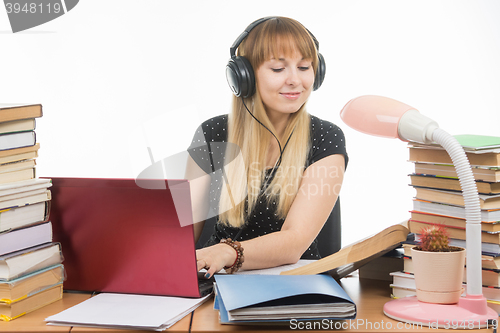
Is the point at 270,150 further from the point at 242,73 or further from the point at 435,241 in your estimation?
the point at 435,241

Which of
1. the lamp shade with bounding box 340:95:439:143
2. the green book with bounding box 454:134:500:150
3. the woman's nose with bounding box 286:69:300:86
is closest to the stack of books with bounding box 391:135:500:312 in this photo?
the green book with bounding box 454:134:500:150

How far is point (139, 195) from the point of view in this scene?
0.80 m

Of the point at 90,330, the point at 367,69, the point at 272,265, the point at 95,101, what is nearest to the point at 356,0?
the point at 367,69

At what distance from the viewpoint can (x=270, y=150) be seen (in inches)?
61.1

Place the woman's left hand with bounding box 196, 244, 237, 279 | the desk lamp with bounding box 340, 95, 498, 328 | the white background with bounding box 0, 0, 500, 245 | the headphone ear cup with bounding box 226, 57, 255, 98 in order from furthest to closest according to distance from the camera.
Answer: the white background with bounding box 0, 0, 500, 245 < the headphone ear cup with bounding box 226, 57, 255, 98 < the woman's left hand with bounding box 196, 244, 237, 279 < the desk lamp with bounding box 340, 95, 498, 328

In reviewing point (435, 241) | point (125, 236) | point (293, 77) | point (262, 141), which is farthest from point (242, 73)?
point (435, 241)

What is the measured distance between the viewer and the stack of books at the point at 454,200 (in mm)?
779

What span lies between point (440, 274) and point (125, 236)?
55cm

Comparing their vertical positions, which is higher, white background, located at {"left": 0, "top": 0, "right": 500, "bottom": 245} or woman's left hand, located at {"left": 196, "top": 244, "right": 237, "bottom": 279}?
white background, located at {"left": 0, "top": 0, "right": 500, "bottom": 245}

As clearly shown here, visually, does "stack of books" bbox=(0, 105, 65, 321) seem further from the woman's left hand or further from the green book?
the green book

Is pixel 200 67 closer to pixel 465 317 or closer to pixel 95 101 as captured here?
pixel 95 101

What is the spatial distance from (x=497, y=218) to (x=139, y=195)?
0.64 meters

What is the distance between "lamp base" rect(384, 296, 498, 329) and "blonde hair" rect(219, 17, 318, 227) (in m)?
0.72

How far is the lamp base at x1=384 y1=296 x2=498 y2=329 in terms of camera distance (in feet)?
2.24
